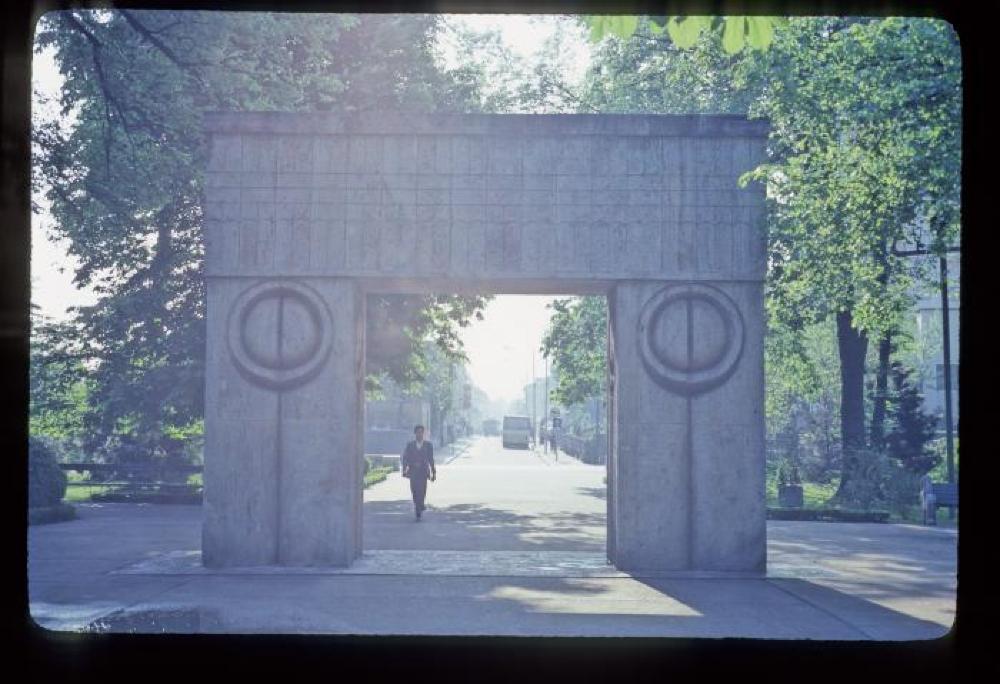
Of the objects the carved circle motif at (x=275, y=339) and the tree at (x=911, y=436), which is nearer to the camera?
the carved circle motif at (x=275, y=339)

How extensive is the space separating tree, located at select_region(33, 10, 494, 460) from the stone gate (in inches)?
215

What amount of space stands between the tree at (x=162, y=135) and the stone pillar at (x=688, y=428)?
10.0 meters

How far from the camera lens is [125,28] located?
1942 centimetres

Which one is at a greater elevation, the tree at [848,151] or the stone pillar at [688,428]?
the tree at [848,151]

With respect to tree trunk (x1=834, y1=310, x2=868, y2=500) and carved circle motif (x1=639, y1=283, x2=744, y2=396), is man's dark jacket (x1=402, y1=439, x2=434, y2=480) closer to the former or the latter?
carved circle motif (x1=639, y1=283, x2=744, y2=396)

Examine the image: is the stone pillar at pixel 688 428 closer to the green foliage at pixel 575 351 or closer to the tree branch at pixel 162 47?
the tree branch at pixel 162 47

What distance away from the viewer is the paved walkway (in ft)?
30.9

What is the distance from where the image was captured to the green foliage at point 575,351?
35.0m

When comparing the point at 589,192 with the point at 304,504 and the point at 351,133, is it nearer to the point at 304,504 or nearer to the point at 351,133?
the point at 351,133

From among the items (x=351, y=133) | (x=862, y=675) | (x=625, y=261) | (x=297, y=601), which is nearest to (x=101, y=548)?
(x=297, y=601)

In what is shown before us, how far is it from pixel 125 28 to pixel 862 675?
1904 cm

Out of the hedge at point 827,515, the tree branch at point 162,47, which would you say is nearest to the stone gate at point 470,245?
the tree branch at point 162,47

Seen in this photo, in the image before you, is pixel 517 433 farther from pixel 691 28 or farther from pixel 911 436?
pixel 691 28

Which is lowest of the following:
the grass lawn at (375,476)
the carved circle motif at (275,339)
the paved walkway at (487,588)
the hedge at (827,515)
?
the grass lawn at (375,476)
